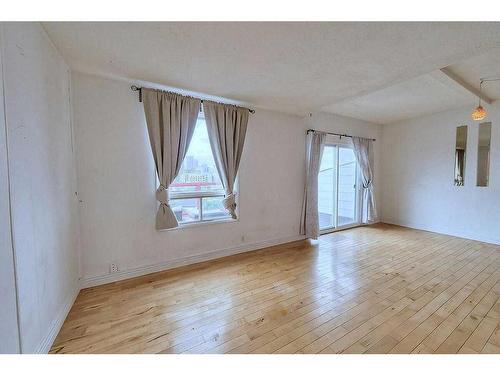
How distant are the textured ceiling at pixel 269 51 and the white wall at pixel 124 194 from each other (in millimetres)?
376

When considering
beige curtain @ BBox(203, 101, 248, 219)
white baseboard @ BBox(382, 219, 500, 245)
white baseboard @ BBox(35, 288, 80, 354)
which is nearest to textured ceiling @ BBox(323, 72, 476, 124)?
beige curtain @ BBox(203, 101, 248, 219)

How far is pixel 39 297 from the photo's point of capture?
4.86ft

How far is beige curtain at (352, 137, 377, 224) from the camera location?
4910 mm

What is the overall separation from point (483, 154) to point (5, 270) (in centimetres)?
631

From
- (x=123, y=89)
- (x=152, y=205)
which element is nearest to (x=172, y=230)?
(x=152, y=205)

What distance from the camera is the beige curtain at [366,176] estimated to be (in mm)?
4910

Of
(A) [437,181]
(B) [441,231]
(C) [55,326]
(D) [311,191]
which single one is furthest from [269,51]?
(B) [441,231]

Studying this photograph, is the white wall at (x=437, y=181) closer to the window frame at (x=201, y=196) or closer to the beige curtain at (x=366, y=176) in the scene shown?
the beige curtain at (x=366, y=176)

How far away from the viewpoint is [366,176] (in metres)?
4.99

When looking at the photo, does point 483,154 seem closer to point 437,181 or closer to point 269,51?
point 437,181

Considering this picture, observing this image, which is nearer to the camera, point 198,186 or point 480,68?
point 480,68

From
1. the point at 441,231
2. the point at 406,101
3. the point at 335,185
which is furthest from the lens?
the point at 335,185

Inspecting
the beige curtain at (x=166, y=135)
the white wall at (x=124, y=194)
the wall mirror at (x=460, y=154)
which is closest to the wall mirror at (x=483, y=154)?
the wall mirror at (x=460, y=154)

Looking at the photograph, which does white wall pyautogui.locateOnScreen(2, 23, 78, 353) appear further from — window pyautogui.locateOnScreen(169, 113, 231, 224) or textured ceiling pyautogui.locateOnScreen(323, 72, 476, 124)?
textured ceiling pyautogui.locateOnScreen(323, 72, 476, 124)
